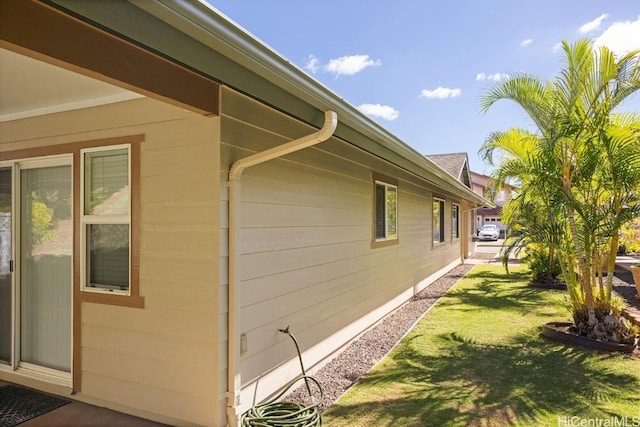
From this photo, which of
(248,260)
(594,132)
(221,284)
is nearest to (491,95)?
(594,132)

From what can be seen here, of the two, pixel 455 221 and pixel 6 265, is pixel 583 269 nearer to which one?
pixel 6 265

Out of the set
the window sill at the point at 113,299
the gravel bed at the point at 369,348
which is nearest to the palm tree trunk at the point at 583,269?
the gravel bed at the point at 369,348

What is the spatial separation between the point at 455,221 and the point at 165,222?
14.1 m

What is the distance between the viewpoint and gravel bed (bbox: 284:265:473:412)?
393 centimetres

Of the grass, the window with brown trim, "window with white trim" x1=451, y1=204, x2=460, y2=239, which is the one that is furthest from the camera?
"window with white trim" x1=451, y1=204, x2=460, y2=239

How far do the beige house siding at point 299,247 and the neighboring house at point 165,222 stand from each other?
0.02 m

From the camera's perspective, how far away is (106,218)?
337 cm

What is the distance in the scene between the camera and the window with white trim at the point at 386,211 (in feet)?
22.2

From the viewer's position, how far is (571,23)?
270 inches

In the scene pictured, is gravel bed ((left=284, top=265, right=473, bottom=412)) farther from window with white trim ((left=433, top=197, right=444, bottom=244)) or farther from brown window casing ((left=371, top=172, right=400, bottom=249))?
window with white trim ((left=433, top=197, right=444, bottom=244))

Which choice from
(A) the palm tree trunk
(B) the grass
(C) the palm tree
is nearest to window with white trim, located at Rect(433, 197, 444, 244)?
(B) the grass

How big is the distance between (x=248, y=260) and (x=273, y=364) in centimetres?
106

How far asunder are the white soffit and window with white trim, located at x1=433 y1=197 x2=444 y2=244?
942cm

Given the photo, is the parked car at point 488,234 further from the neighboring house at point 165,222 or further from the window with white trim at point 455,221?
the neighboring house at point 165,222
